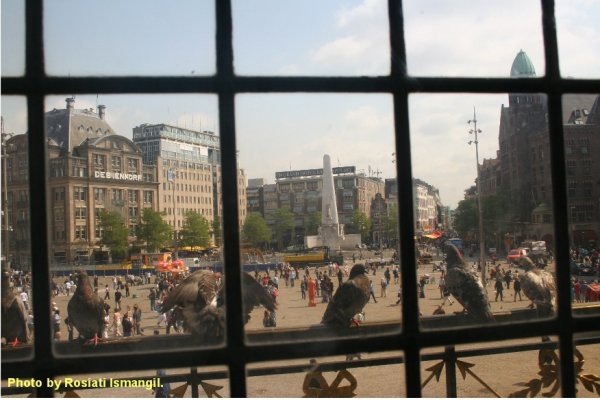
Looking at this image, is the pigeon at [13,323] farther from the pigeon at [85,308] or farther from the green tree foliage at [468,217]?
the green tree foliage at [468,217]

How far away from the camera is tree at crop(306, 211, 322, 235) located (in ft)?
121

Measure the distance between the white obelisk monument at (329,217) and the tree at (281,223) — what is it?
2.24 meters

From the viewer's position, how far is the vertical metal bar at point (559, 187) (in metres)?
1.15

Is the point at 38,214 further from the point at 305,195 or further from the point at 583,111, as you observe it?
the point at 305,195

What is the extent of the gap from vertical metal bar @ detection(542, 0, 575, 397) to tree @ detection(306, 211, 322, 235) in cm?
3543

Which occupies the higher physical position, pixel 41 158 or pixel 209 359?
pixel 41 158

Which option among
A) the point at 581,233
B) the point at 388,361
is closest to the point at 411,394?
the point at 388,361

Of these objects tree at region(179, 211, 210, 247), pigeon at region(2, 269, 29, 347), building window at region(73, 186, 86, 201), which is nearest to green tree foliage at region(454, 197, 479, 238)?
tree at region(179, 211, 210, 247)

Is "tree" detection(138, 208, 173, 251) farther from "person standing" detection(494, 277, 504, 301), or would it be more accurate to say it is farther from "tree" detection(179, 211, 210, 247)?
"person standing" detection(494, 277, 504, 301)

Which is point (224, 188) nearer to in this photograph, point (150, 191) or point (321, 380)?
point (321, 380)

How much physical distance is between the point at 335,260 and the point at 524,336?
2726 cm

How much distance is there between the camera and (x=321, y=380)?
2967mm

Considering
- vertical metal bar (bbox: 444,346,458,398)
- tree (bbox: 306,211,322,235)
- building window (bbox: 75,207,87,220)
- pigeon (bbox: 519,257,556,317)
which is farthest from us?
tree (bbox: 306,211,322,235)

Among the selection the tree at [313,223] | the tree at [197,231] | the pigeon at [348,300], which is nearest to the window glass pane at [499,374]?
the pigeon at [348,300]
